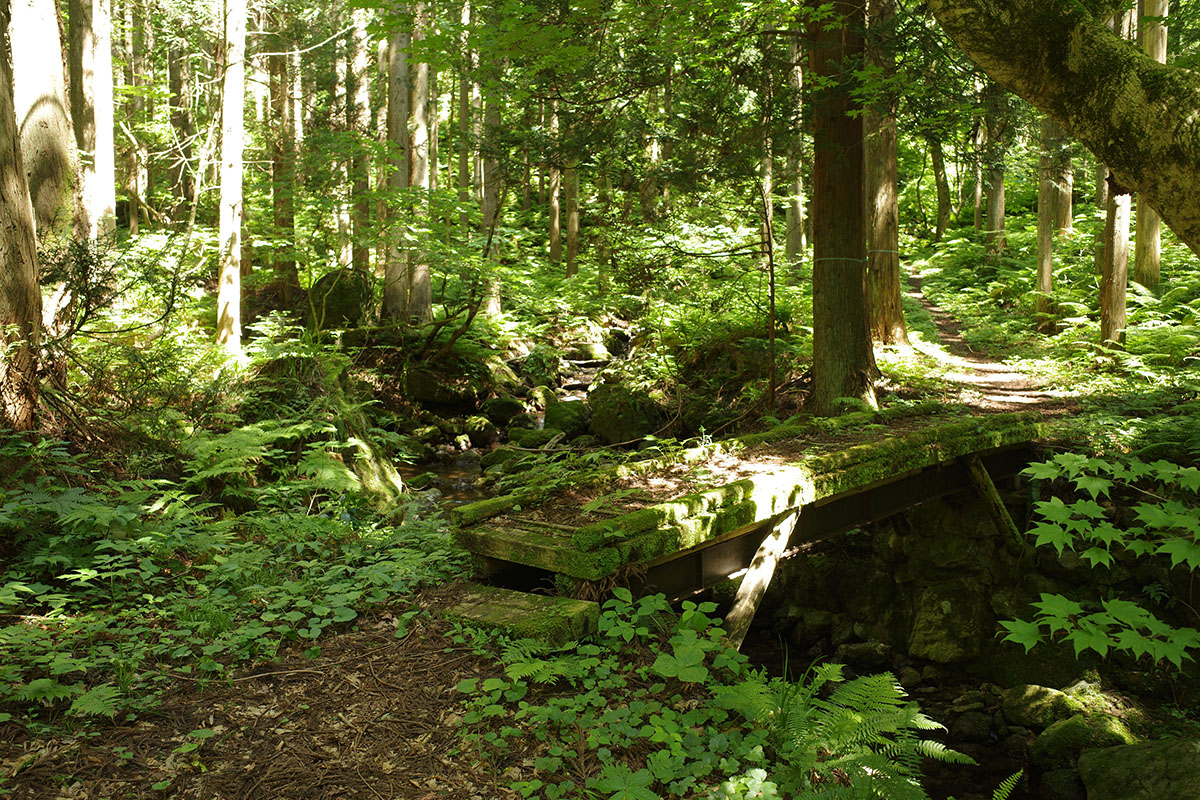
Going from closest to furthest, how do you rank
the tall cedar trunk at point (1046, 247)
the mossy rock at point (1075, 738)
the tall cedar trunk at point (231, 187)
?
the mossy rock at point (1075, 738) < the tall cedar trunk at point (231, 187) < the tall cedar trunk at point (1046, 247)

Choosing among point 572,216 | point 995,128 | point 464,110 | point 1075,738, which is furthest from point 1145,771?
point 464,110

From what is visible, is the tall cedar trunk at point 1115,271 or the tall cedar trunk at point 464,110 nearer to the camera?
the tall cedar trunk at point 464,110

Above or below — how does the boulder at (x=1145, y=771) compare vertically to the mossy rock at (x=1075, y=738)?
above

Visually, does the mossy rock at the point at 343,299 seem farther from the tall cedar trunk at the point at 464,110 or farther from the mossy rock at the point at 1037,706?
the mossy rock at the point at 1037,706

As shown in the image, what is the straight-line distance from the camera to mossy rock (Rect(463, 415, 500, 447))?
13969 millimetres

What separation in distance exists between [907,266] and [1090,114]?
28.4 m

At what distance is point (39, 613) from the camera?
4.13 metres

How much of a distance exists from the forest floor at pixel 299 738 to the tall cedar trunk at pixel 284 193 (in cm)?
1359

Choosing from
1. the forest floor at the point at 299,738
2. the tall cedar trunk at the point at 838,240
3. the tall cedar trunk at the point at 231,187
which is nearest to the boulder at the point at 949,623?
the tall cedar trunk at the point at 838,240

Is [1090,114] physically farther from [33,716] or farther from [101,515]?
[101,515]

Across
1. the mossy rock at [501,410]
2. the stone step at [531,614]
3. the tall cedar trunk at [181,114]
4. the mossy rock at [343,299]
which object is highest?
the tall cedar trunk at [181,114]

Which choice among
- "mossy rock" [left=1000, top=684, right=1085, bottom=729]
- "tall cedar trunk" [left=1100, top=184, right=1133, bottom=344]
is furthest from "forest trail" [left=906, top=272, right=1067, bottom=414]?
"mossy rock" [left=1000, top=684, right=1085, bottom=729]

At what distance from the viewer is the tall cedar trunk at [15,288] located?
236 inches

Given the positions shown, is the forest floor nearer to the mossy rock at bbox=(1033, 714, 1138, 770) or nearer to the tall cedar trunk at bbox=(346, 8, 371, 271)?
the mossy rock at bbox=(1033, 714, 1138, 770)
